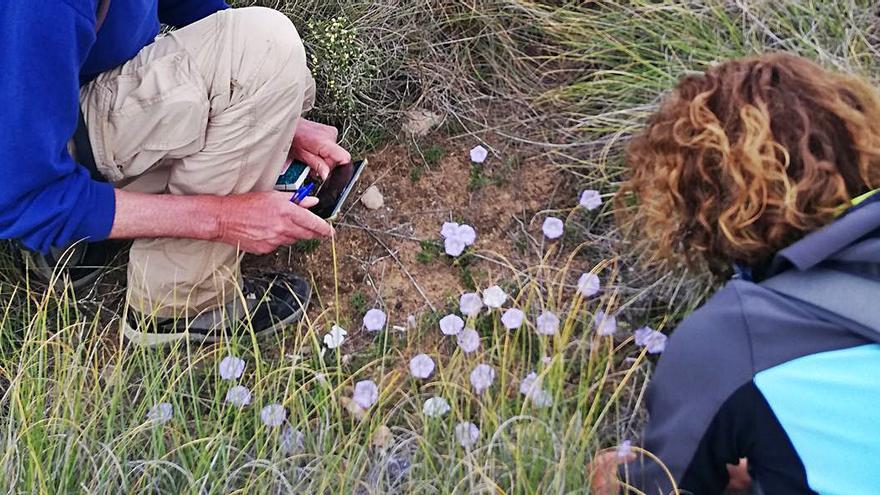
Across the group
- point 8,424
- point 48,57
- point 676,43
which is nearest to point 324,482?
point 8,424

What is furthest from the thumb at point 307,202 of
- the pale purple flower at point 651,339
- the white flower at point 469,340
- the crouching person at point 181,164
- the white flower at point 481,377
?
the pale purple flower at point 651,339

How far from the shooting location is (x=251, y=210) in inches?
84.7

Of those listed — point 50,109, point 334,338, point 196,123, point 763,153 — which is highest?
point 763,153

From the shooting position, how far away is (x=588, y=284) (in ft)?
6.91

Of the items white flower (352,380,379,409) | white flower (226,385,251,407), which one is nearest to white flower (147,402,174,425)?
white flower (226,385,251,407)

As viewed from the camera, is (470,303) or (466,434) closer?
(466,434)

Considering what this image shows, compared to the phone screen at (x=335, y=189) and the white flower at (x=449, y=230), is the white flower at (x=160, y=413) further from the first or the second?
the white flower at (x=449, y=230)

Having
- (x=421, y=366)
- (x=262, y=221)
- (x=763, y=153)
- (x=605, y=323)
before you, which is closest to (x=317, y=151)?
(x=262, y=221)

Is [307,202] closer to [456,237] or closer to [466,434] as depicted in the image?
[456,237]

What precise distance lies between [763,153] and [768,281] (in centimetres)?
22

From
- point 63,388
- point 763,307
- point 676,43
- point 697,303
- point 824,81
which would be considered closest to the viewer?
point 763,307

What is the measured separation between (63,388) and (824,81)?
5.46 feet

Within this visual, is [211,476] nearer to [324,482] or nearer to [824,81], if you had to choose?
[324,482]

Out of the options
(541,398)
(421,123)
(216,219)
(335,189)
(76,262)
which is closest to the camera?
(541,398)
